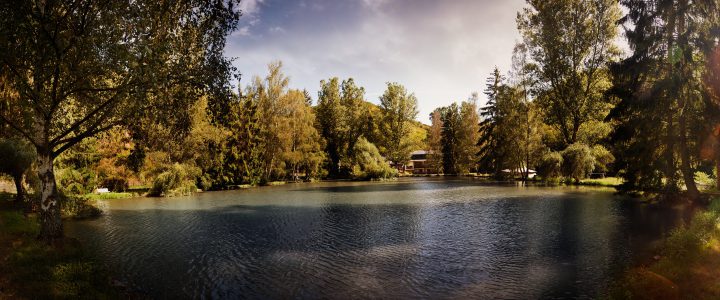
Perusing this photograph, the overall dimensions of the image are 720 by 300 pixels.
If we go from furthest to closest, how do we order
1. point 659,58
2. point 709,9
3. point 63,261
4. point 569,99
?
point 569,99, point 659,58, point 709,9, point 63,261

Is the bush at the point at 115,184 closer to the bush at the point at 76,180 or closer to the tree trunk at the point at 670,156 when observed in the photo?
the bush at the point at 76,180

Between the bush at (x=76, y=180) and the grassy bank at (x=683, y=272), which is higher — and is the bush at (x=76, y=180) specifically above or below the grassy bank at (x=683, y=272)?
above

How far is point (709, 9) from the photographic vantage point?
26.1 meters

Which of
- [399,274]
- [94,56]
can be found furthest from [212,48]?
[399,274]

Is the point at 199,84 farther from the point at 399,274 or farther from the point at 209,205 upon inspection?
the point at 209,205

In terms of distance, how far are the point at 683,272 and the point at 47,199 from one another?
2292 cm

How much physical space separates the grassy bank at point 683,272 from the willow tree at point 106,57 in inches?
649

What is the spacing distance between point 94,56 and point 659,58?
35.0 m

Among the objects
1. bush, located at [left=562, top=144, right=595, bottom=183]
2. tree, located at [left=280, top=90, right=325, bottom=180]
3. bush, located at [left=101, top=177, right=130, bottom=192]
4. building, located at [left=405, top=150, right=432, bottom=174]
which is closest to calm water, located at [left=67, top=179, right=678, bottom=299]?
bush, located at [left=101, top=177, right=130, bottom=192]

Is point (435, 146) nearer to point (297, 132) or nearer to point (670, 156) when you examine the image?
point (297, 132)

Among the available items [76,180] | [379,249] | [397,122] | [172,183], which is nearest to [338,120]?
[397,122]

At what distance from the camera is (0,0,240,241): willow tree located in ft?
43.8

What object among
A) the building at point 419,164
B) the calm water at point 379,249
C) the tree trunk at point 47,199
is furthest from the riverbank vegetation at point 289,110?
the building at point 419,164

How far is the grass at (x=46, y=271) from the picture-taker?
11039mm
